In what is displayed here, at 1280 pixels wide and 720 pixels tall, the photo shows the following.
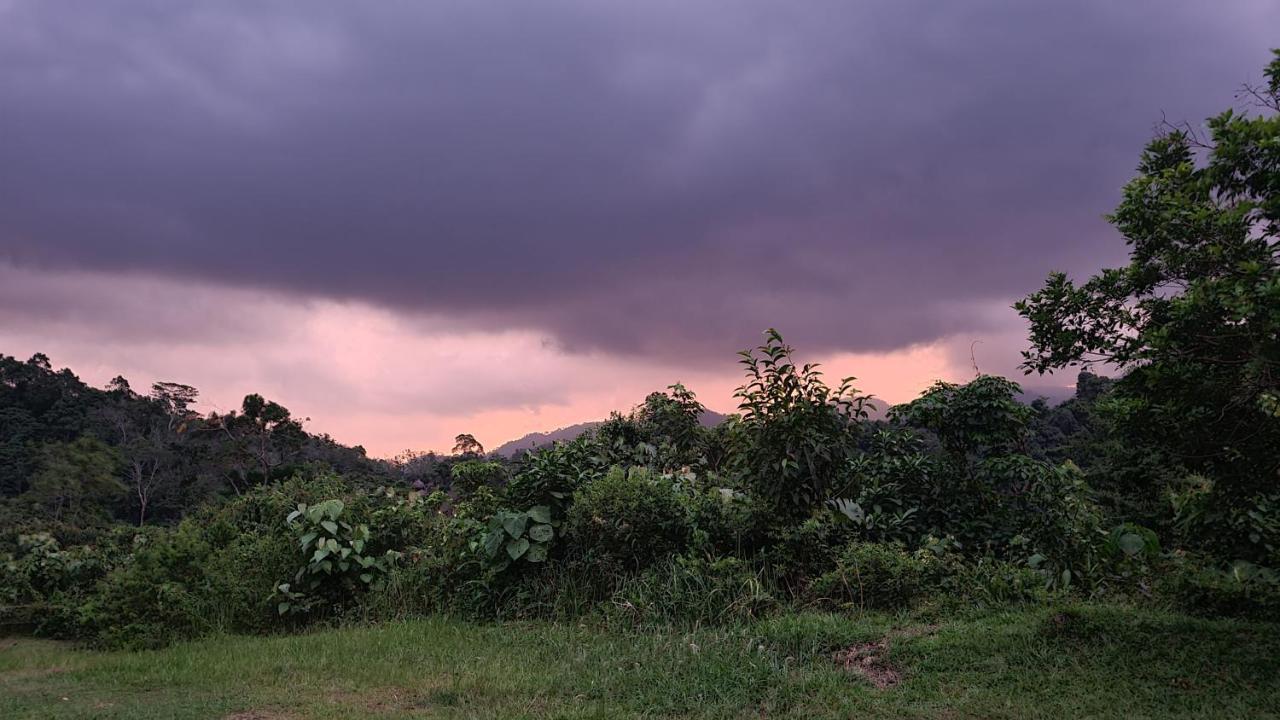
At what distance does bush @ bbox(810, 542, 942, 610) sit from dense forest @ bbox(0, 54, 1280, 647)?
23 millimetres

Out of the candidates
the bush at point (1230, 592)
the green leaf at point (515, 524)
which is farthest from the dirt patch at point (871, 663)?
the green leaf at point (515, 524)

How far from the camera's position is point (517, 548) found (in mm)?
8500

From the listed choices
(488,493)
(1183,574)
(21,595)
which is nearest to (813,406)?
(1183,574)

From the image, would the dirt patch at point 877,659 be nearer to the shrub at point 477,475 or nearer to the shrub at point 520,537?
the shrub at point 520,537

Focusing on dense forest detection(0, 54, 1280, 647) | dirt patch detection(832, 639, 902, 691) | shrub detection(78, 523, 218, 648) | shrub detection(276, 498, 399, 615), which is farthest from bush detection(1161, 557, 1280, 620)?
shrub detection(78, 523, 218, 648)

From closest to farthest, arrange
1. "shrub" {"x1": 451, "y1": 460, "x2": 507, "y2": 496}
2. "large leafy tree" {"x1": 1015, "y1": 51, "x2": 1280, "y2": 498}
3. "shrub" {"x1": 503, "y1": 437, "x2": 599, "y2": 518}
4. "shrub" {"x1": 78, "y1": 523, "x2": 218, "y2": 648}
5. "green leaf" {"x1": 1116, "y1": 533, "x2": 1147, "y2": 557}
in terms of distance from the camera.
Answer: "large leafy tree" {"x1": 1015, "y1": 51, "x2": 1280, "y2": 498} → "green leaf" {"x1": 1116, "y1": 533, "x2": 1147, "y2": 557} → "shrub" {"x1": 78, "y1": 523, "x2": 218, "y2": 648} → "shrub" {"x1": 503, "y1": 437, "x2": 599, "y2": 518} → "shrub" {"x1": 451, "y1": 460, "x2": 507, "y2": 496}

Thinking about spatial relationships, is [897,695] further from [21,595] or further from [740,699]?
[21,595]

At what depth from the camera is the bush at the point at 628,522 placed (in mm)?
8320

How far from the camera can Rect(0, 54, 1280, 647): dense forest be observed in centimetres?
524

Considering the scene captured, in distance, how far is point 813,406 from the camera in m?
8.22

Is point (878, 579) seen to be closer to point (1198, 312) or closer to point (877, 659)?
point (877, 659)

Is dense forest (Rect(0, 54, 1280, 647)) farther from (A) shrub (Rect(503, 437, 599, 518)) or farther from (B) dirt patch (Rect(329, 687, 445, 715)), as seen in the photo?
(B) dirt patch (Rect(329, 687, 445, 715))

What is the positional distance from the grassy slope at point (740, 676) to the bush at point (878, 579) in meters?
0.49

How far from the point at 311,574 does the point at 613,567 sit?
378cm
